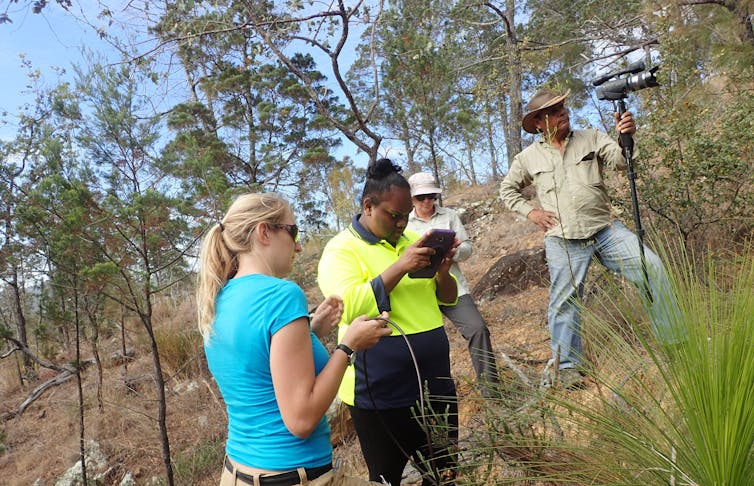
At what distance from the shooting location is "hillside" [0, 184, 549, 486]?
4.57 m

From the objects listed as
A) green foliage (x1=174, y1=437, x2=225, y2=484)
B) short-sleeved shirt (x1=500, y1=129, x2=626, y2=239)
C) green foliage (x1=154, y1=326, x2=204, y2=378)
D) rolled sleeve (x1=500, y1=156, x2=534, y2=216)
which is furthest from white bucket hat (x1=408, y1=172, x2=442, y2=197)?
green foliage (x1=154, y1=326, x2=204, y2=378)

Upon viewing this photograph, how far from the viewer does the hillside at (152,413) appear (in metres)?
4.57

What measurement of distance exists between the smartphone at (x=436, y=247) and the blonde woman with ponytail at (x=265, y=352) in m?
0.52

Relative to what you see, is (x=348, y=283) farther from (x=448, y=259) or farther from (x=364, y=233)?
(x=448, y=259)

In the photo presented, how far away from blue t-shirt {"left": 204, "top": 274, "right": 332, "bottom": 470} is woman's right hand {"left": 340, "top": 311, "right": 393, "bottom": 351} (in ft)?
0.37

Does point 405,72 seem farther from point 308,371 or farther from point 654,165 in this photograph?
point 308,371

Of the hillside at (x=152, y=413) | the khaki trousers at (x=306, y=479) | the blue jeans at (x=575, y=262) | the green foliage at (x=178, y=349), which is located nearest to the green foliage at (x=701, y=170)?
the hillside at (x=152, y=413)

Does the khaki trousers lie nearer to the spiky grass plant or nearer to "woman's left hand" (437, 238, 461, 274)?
the spiky grass plant

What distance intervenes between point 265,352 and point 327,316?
1.42 ft

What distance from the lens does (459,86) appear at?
13.6 metres

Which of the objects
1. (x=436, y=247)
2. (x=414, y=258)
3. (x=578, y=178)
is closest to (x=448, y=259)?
(x=436, y=247)

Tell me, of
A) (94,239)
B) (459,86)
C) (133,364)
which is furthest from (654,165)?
(459,86)

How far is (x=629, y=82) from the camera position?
8.68 feet

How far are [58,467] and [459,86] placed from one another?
12176 mm
